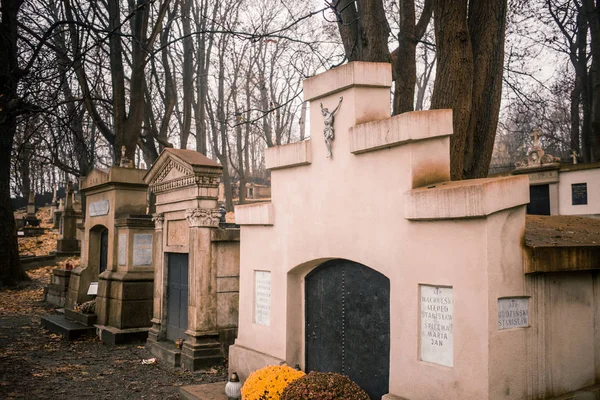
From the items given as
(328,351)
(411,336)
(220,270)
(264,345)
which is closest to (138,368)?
(220,270)

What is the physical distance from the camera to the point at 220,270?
368 inches

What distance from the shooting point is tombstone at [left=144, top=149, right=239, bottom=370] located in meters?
9.06

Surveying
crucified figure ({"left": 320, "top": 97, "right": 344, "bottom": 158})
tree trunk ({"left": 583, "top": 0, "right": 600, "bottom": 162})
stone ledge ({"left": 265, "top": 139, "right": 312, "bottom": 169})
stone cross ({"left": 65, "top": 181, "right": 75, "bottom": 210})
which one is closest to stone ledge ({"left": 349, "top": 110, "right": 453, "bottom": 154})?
crucified figure ({"left": 320, "top": 97, "right": 344, "bottom": 158})

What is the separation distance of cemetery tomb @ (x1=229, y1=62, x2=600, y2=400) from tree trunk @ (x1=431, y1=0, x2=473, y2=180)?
4.51 feet

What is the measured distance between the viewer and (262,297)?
274 inches

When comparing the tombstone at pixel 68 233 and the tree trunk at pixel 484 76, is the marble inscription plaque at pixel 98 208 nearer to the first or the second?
the tree trunk at pixel 484 76

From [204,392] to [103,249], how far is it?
7761 millimetres

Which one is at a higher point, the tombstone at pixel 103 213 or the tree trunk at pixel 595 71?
the tree trunk at pixel 595 71

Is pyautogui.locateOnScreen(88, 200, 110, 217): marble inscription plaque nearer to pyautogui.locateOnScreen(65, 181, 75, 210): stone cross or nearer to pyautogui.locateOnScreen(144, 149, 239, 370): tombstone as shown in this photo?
pyautogui.locateOnScreen(144, 149, 239, 370): tombstone

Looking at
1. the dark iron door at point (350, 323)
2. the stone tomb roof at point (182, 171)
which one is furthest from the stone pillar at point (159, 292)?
the dark iron door at point (350, 323)

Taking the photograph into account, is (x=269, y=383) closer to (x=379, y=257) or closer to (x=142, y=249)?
(x=379, y=257)

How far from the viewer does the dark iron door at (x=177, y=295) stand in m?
9.70

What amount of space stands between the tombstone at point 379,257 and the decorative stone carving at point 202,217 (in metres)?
2.01

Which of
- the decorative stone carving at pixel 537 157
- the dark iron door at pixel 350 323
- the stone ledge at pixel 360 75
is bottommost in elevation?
the dark iron door at pixel 350 323
